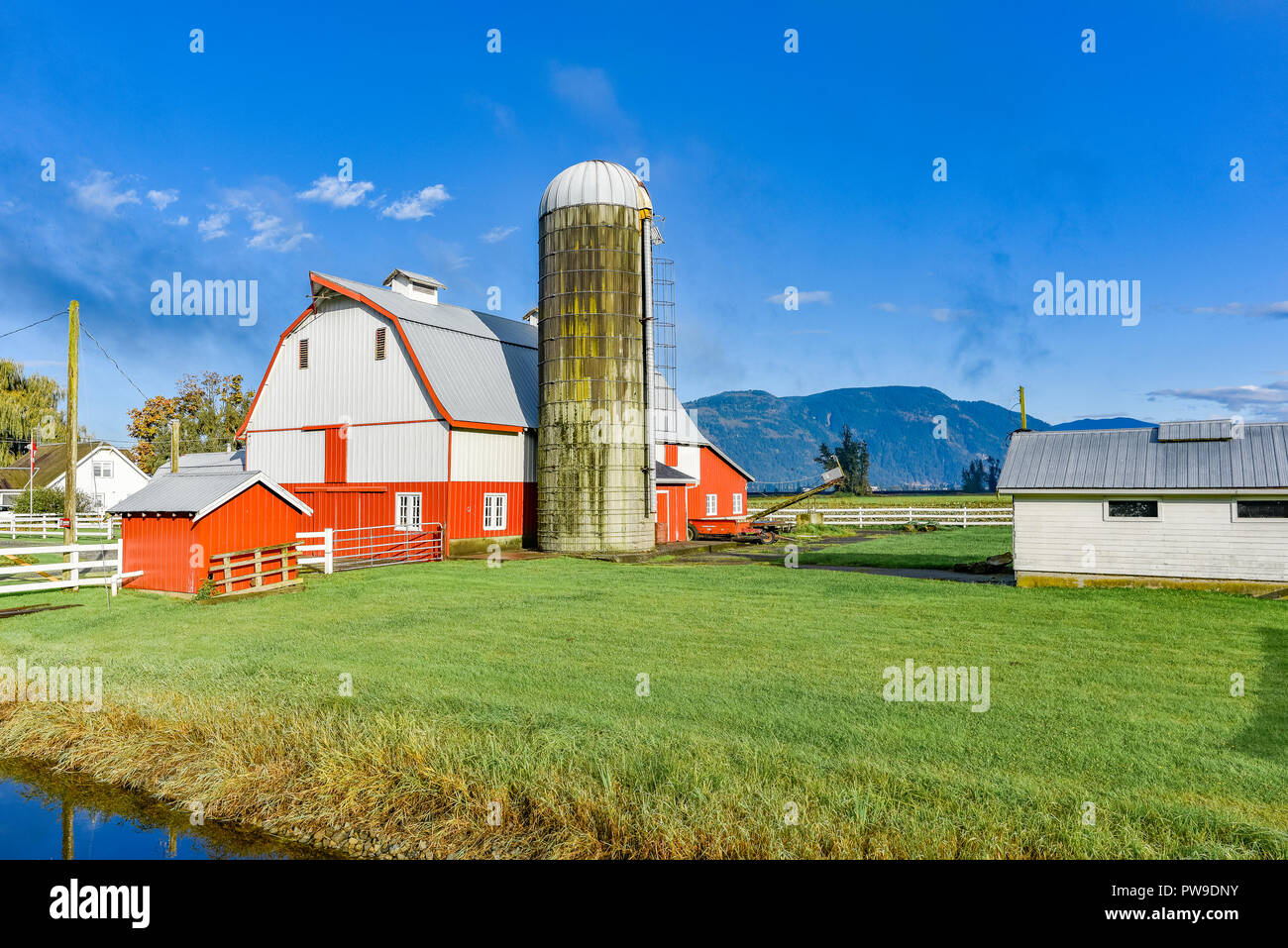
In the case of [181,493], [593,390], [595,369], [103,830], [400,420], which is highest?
[595,369]

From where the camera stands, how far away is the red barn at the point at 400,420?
28.2 m

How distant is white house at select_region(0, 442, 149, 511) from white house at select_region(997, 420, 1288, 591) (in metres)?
65.6

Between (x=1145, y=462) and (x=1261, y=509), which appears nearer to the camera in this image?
(x=1261, y=509)

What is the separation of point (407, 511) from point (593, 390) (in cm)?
783

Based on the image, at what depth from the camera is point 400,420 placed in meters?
28.9

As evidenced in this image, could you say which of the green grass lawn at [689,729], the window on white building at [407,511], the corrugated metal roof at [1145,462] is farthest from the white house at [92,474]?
the corrugated metal roof at [1145,462]

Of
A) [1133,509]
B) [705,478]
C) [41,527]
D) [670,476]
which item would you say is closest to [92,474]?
[41,527]

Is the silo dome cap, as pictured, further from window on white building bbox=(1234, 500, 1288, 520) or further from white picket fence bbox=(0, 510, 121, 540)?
white picket fence bbox=(0, 510, 121, 540)

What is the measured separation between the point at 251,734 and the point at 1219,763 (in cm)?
925

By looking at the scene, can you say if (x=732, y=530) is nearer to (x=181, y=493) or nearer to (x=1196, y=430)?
(x=1196, y=430)

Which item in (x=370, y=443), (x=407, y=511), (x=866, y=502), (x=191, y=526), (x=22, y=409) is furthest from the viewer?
(x=866, y=502)

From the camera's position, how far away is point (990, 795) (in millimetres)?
6457

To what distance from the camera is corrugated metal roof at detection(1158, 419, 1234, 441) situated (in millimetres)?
19016
